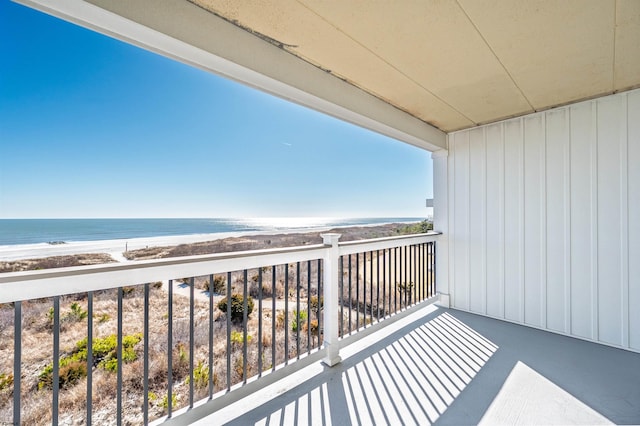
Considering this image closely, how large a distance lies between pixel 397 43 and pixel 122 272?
6.41 feet

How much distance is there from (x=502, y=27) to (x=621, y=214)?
80.9 inches

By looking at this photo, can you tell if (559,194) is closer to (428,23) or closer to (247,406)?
(428,23)

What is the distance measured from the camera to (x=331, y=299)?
2137 mm

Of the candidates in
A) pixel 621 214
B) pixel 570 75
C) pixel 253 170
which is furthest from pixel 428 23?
pixel 253 170

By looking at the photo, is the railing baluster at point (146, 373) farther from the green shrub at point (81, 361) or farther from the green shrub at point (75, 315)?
the green shrub at point (75, 315)

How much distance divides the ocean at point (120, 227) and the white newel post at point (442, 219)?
13592 mm

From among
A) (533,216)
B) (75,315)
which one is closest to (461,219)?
(533,216)

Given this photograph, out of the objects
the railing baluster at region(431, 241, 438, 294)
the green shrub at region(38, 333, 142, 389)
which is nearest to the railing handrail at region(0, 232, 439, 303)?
the railing baluster at region(431, 241, 438, 294)

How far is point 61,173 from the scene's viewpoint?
12.6m

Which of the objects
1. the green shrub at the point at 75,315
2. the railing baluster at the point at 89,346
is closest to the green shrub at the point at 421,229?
the railing baluster at the point at 89,346

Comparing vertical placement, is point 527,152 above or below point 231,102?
below

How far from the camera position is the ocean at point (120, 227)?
49.5 feet

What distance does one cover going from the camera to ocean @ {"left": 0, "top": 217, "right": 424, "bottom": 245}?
1510cm

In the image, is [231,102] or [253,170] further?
[253,170]
